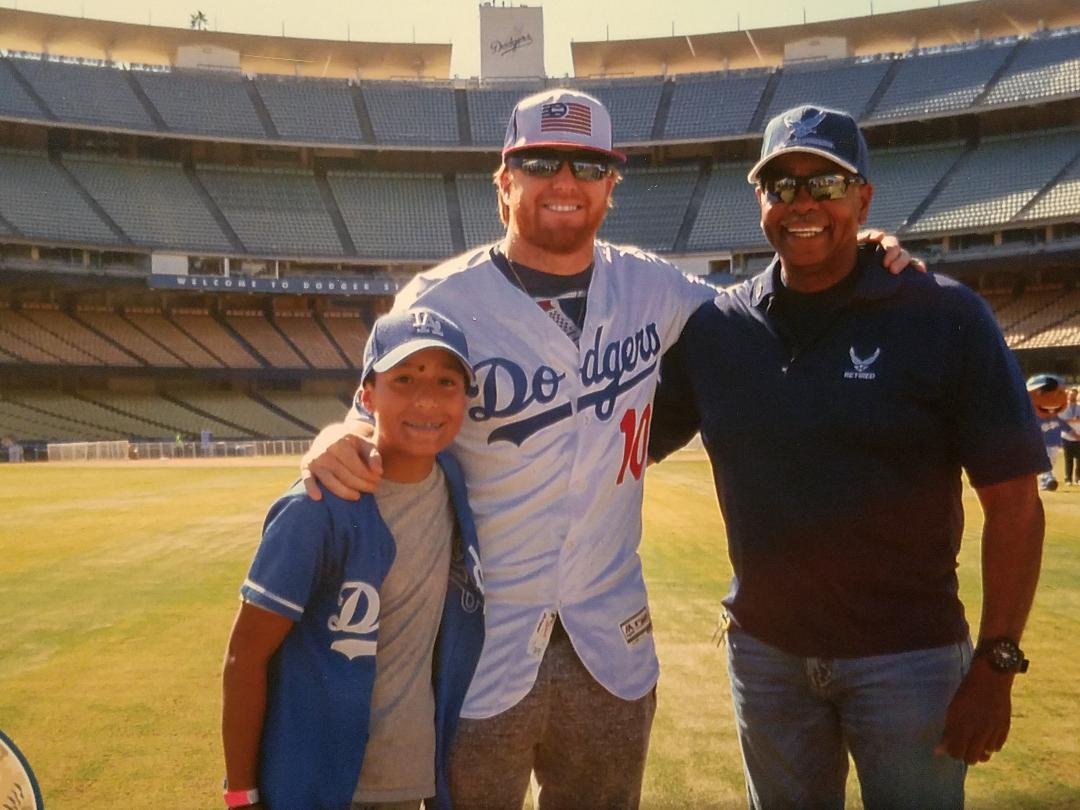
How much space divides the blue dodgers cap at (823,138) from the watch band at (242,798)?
2655 mm

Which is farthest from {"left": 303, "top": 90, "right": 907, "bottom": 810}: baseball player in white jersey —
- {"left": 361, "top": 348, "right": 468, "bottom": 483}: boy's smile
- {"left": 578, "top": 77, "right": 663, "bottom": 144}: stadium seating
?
{"left": 578, "top": 77, "right": 663, "bottom": 144}: stadium seating

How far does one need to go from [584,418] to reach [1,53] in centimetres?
5360

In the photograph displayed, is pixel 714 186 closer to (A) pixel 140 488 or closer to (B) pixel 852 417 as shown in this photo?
(A) pixel 140 488

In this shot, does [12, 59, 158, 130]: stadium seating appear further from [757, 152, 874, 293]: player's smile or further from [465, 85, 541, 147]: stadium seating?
[757, 152, 874, 293]: player's smile

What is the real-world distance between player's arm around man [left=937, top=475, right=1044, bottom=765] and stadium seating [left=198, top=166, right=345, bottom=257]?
4596 centimetres

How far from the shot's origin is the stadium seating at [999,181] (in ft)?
136

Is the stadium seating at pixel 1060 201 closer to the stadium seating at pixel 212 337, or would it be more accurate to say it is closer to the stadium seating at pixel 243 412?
the stadium seating at pixel 243 412

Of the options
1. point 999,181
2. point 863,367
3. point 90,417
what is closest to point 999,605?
point 863,367

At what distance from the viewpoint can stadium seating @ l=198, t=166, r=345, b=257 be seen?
4672cm

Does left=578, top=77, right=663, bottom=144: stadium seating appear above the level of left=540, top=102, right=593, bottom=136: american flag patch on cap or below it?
above

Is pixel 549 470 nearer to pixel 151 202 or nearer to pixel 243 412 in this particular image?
pixel 243 412

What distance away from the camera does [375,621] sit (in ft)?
9.72

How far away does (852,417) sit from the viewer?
3.12 meters

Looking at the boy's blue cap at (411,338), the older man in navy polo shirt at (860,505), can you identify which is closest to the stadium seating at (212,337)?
the boy's blue cap at (411,338)
